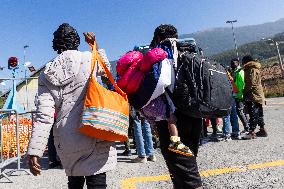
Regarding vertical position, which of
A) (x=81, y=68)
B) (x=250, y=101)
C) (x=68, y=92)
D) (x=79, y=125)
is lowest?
(x=250, y=101)

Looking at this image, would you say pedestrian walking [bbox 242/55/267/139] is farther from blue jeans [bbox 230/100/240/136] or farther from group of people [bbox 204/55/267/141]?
blue jeans [bbox 230/100/240/136]

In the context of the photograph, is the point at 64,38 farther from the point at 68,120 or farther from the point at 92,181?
the point at 92,181

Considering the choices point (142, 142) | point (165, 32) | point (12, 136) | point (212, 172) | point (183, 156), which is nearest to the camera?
point (183, 156)

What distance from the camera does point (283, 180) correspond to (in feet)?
14.0

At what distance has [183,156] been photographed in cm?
263

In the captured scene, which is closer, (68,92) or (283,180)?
(68,92)

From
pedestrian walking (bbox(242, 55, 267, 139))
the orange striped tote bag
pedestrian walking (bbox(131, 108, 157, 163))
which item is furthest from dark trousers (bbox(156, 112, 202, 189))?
pedestrian walking (bbox(242, 55, 267, 139))

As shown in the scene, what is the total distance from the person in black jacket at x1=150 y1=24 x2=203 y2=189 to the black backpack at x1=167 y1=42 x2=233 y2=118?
165mm

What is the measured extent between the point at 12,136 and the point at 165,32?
605 cm

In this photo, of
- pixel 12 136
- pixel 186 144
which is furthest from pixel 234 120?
pixel 186 144

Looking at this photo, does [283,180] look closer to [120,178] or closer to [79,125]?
[120,178]

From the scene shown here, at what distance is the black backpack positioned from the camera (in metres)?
2.51

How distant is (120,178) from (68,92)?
3.14 m

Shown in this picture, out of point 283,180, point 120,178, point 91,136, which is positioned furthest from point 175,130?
point 120,178
